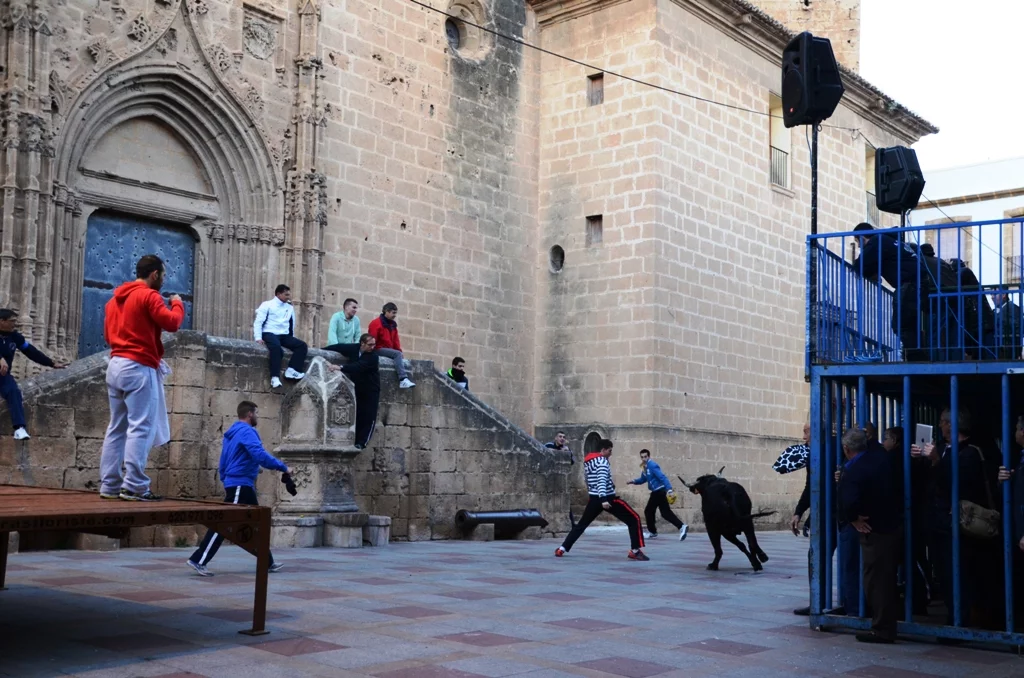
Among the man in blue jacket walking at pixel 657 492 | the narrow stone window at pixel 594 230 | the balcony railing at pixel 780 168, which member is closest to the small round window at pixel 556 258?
the narrow stone window at pixel 594 230

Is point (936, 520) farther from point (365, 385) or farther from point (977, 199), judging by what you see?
point (977, 199)

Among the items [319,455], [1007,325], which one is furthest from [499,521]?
[1007,325]

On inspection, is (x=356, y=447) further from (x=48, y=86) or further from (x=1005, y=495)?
(x=1005, y=495)

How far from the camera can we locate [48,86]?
591 inches

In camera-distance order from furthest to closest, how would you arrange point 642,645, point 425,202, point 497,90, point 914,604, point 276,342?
1. point 497,90
2. point 425,202
3. point 276,342
4. point 914,604
5. point 642,645

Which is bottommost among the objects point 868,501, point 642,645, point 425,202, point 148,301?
point 642,645

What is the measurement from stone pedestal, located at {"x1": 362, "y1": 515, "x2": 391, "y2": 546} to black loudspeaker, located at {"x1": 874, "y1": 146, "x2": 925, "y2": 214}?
23.3ft

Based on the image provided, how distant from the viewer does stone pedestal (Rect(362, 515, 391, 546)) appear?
14000mm

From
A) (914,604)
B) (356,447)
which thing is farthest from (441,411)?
(914,604)

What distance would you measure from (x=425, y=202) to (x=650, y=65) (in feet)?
17.1

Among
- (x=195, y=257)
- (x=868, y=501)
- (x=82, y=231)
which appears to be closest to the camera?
(x=868, y=501)

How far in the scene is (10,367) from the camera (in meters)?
10.9

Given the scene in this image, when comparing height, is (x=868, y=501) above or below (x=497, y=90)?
below

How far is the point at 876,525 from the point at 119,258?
12483mm
